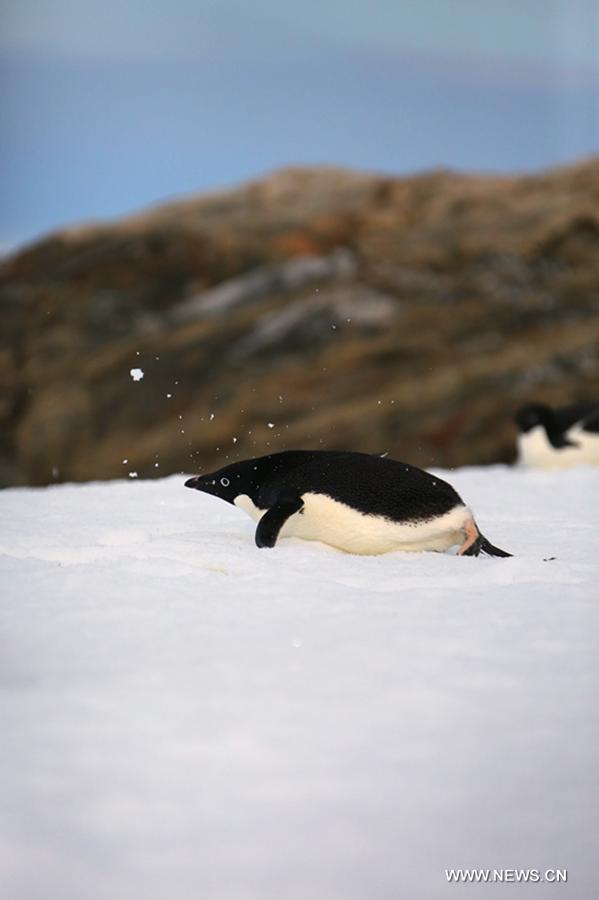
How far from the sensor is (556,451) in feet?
24.6

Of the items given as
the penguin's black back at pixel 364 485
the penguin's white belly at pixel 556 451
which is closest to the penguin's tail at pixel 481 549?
the penguin's black back at pixel 364 485

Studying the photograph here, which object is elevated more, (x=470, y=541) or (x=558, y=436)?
(x=558, y=436)

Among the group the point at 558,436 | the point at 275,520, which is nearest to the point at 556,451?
the point at 558,436

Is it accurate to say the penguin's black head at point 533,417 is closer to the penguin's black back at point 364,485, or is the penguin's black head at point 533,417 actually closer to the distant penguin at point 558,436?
the distant penguin at point 558,436

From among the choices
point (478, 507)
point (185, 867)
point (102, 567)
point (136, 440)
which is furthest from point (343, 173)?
point (185, 867)

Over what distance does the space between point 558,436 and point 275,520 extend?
460 cm

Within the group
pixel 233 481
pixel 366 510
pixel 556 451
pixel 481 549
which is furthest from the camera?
pixel 556 451

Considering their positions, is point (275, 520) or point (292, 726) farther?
point (275, 520)

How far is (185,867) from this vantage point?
5.29ft

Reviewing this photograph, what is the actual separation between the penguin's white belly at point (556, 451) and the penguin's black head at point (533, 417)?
0.11 feet

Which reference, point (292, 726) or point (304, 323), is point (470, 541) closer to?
point (292, 726)

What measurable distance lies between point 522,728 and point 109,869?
30.0 inches

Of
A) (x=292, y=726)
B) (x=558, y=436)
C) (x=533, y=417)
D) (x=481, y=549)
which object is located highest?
(x=533, y=417)

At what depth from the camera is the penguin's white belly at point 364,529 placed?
3.30 m
